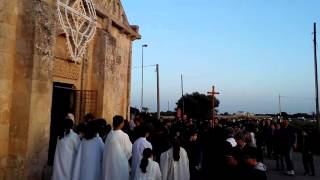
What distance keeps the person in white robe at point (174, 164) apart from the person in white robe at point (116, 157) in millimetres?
723

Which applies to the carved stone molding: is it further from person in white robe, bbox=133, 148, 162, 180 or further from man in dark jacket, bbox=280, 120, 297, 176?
man in dark jacket, bbox=280, 120, 297, 176

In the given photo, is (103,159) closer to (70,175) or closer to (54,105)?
(70,175)

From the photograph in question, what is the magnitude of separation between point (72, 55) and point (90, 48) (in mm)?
2605

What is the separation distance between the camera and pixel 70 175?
26.5ft

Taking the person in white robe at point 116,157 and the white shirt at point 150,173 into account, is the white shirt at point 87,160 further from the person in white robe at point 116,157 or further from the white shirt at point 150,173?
the white shirt at point 150,173

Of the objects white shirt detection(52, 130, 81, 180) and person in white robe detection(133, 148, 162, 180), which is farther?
white shirt detection(52, 130, 81, 180)

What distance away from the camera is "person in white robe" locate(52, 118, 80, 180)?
8.01 meters

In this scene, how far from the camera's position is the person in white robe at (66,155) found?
8.01 metres

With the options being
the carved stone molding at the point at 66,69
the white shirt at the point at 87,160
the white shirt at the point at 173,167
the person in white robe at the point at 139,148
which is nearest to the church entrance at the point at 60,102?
the carved stone molding at the point at 66,69

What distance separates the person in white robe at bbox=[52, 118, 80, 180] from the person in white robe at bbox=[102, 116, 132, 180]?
2.18 feet

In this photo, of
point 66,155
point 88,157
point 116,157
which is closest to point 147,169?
point 116,157

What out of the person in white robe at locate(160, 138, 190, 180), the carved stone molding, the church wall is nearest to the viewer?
the person in white robe at locate(160, 138, 190, 180)

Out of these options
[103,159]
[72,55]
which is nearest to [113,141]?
[103,159]

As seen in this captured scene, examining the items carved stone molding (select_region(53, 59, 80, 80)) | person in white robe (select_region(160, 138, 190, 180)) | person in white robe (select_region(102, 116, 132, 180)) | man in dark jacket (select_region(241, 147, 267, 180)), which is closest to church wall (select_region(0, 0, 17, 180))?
person in white robe (select_region(102, 116, 132, 180))
